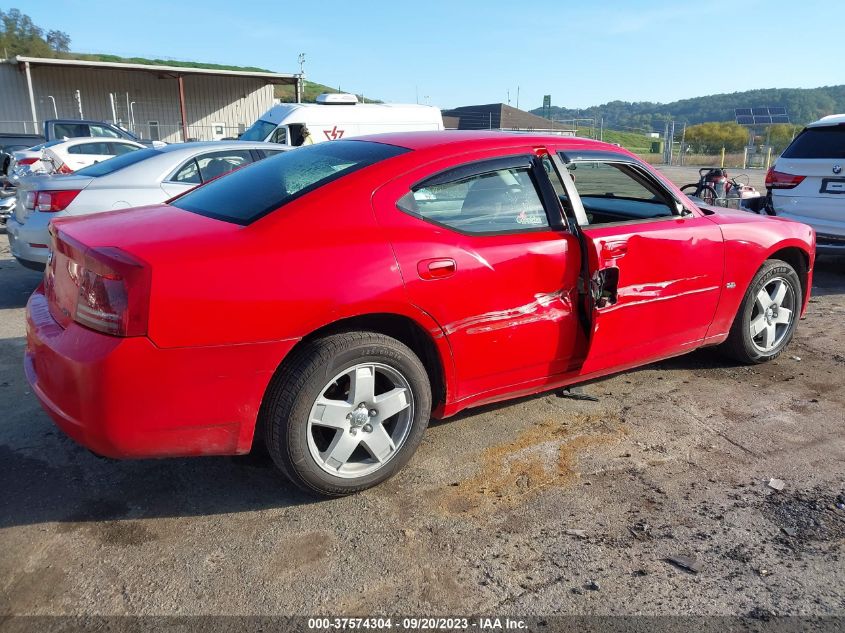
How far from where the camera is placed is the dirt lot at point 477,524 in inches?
91.8

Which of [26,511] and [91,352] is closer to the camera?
[91,352]

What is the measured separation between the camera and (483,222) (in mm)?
3199

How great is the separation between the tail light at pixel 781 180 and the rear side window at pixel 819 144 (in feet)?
0.73

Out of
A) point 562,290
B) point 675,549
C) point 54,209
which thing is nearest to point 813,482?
point 675,549

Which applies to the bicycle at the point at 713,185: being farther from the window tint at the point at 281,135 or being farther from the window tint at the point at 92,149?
the window tint at the point at 92,149

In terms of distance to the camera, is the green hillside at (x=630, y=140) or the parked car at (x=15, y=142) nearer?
the parked car at (x=15, y=142)

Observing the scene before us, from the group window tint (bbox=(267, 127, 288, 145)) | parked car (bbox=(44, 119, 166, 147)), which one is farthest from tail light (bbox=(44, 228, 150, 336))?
parked car (bbox=(44, 119, 166, 147))

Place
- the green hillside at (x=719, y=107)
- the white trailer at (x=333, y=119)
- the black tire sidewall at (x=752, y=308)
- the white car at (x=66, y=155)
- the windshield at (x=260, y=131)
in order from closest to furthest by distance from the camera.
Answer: the black tire sidewall at (x=752, y=308) → the white car at (x=66, y=155) → the white trailer at (x=333, y=119) → the windshield at (x=260, y=131) → the green hillside at (x=719, y=107)

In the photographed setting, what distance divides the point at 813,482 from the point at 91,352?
3.19 meters

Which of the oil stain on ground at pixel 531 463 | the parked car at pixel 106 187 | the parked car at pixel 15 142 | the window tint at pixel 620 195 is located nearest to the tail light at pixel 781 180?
the window tint at pixel 620 195

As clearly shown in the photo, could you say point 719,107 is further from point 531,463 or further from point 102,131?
point 531,463

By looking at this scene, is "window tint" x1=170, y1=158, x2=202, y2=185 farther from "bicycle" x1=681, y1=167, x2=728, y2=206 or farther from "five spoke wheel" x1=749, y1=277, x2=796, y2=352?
"bicycle" x1=681, y1=167, x2=728, y2=206

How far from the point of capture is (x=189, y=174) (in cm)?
646

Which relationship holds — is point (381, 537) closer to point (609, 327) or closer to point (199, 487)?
point (199, 487)
